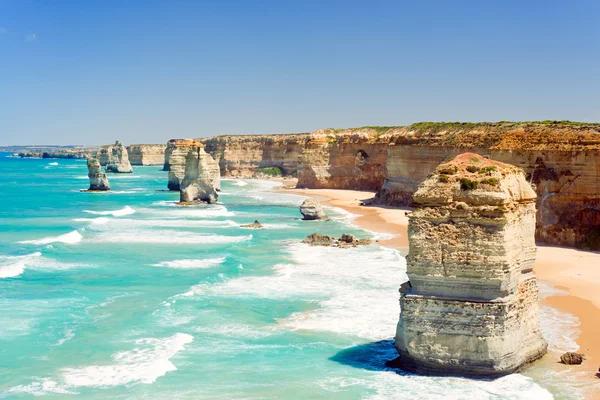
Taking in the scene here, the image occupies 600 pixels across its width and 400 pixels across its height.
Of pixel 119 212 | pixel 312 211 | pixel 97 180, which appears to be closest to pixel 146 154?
pixel 97 180

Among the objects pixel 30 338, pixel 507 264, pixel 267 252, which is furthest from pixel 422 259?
pixel 267 252

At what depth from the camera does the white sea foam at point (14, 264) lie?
26.9 m

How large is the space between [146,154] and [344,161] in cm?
11640

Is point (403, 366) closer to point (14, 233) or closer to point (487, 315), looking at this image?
point (487, 315)

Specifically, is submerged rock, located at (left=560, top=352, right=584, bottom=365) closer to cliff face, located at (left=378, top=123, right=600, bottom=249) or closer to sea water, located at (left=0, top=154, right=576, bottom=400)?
sea water, located at (left=0, top=154, right=576, bottom=400)

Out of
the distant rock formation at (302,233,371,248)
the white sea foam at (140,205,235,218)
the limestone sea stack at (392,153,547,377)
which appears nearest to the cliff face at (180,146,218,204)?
the white sea foam at (140,205,235,218)

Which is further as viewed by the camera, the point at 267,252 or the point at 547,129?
the point at 547,129

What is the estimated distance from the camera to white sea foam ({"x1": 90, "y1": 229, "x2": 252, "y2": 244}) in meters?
35.7

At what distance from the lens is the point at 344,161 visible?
71.9 metres

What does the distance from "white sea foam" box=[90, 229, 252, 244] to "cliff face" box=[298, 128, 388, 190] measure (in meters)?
32.3

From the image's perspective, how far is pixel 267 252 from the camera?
31656 mm

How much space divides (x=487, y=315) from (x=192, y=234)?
2659 centimetres

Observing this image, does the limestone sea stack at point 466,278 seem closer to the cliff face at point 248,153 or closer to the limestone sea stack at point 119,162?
the cliff face at point 248,153

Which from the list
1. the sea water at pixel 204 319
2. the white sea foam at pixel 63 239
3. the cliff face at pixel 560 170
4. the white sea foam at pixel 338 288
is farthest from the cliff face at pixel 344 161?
the white sea foam at pixel 338 288
